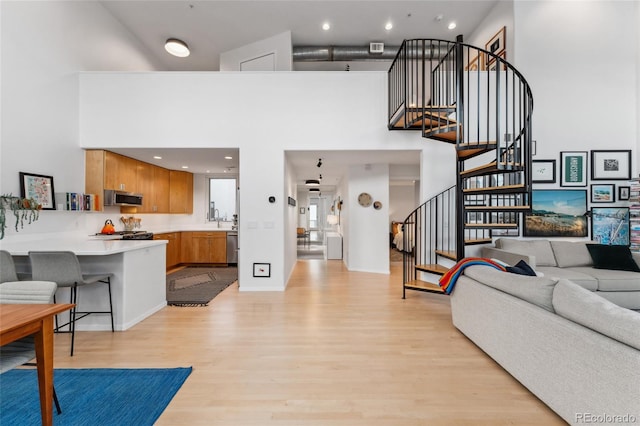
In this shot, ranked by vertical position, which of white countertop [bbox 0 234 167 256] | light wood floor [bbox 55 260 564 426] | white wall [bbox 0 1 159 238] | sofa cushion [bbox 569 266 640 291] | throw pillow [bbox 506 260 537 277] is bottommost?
light wood floor [bbox 55 260 564 426]

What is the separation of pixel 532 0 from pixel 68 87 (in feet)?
25.3

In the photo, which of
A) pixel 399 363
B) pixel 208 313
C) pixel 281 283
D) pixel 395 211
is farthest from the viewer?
pixel 395 211

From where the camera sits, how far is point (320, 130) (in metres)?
4.73

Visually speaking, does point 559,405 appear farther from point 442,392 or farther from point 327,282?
point 327,282

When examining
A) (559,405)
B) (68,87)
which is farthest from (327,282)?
(68,87)

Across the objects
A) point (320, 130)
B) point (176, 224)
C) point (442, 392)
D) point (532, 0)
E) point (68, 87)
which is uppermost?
point (532, 0)

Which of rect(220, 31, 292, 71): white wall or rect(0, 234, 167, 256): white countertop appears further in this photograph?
rect(220, 31, 292, 71): white wall

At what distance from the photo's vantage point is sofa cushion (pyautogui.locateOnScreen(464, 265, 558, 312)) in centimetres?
200

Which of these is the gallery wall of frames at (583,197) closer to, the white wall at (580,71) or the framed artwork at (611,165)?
the framed artwork at (611,165)

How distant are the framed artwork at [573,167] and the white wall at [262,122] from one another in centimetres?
261

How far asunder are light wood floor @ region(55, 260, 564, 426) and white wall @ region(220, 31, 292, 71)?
4.85 meters

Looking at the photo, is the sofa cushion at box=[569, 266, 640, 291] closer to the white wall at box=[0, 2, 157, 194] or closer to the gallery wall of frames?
the gallery wall of frames

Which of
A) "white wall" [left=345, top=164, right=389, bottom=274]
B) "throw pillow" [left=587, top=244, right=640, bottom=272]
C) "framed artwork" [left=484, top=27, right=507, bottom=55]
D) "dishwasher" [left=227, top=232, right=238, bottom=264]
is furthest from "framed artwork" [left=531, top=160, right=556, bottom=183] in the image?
"dishwasher" [left=227, top=232, right=238, bottom=264]

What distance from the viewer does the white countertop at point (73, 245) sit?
279cm
